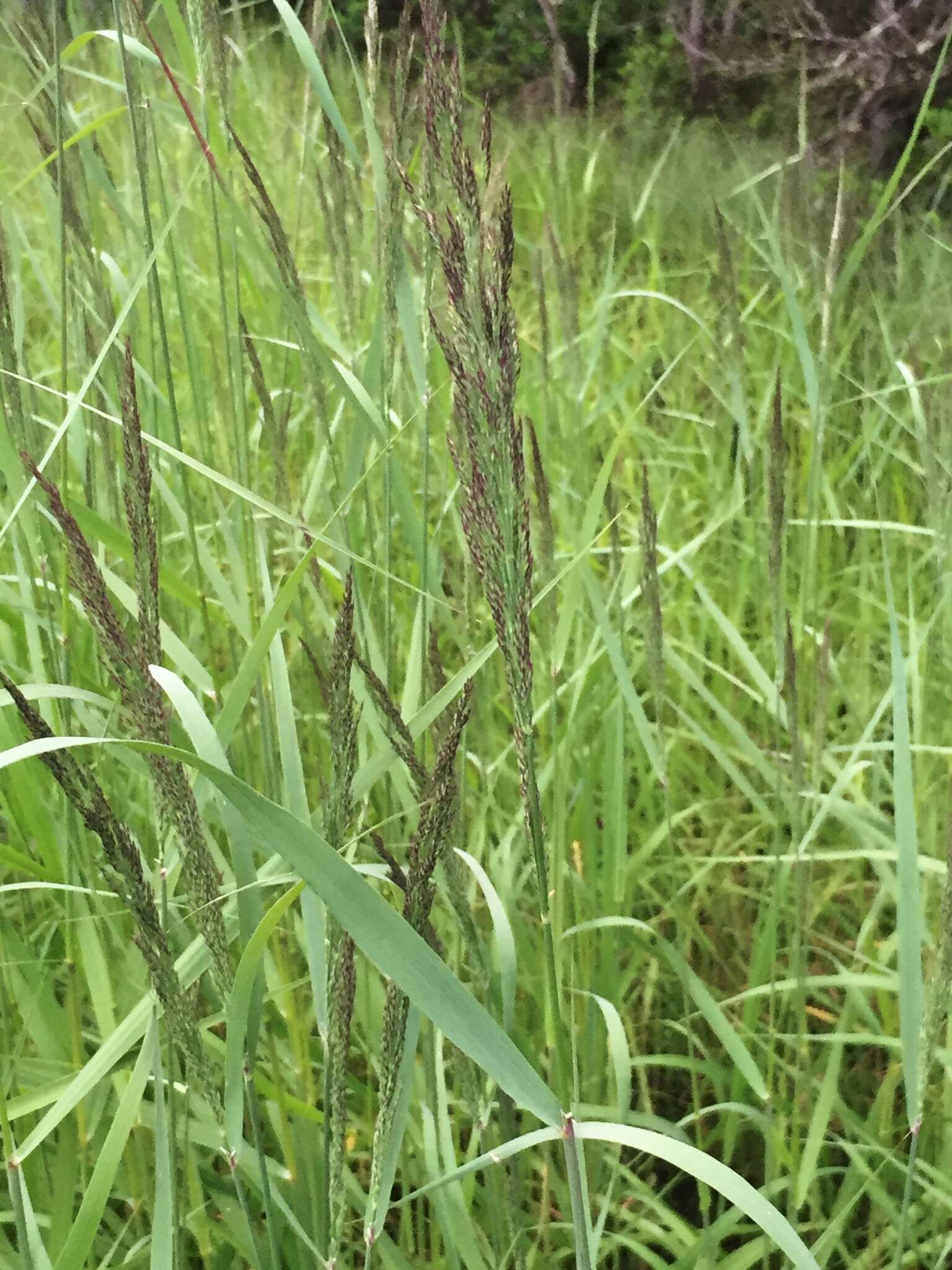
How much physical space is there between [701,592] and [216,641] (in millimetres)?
553

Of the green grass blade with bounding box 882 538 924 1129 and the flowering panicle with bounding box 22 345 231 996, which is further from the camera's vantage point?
the green grass blade with bounding box 882 538 924 1129

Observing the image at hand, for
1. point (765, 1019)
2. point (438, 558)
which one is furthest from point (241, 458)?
point (765, 1019)

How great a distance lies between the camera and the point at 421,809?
38 centimetres

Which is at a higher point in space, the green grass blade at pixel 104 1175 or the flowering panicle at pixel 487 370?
the flowering panicle at pixel 487 370

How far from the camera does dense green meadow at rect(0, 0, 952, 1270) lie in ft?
1.09

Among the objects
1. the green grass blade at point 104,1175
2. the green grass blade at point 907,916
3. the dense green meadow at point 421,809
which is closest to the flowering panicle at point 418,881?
the dense green meadow at point 421,809

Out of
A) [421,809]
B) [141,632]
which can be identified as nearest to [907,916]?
[421,809]

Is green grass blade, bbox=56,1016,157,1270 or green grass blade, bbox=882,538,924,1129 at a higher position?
green grass blade, bbox=882,538,924,1129

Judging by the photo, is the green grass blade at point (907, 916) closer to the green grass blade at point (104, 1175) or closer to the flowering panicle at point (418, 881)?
the flowering panicle at point (418, 881)

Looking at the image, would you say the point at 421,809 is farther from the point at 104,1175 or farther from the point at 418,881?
the point at 104,1175

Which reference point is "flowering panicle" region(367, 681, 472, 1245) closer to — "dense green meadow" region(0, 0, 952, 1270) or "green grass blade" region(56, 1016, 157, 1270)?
"dense green meadow" region(0, 0, 952, 1270)

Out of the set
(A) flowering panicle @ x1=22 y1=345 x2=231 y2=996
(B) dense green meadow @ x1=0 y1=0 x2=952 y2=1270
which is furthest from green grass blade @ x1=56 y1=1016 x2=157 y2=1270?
(A) flowering panicle @ x1=22 y1=345 x2=231 y2=996

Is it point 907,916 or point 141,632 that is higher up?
point 141,632

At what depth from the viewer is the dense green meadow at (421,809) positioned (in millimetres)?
333
